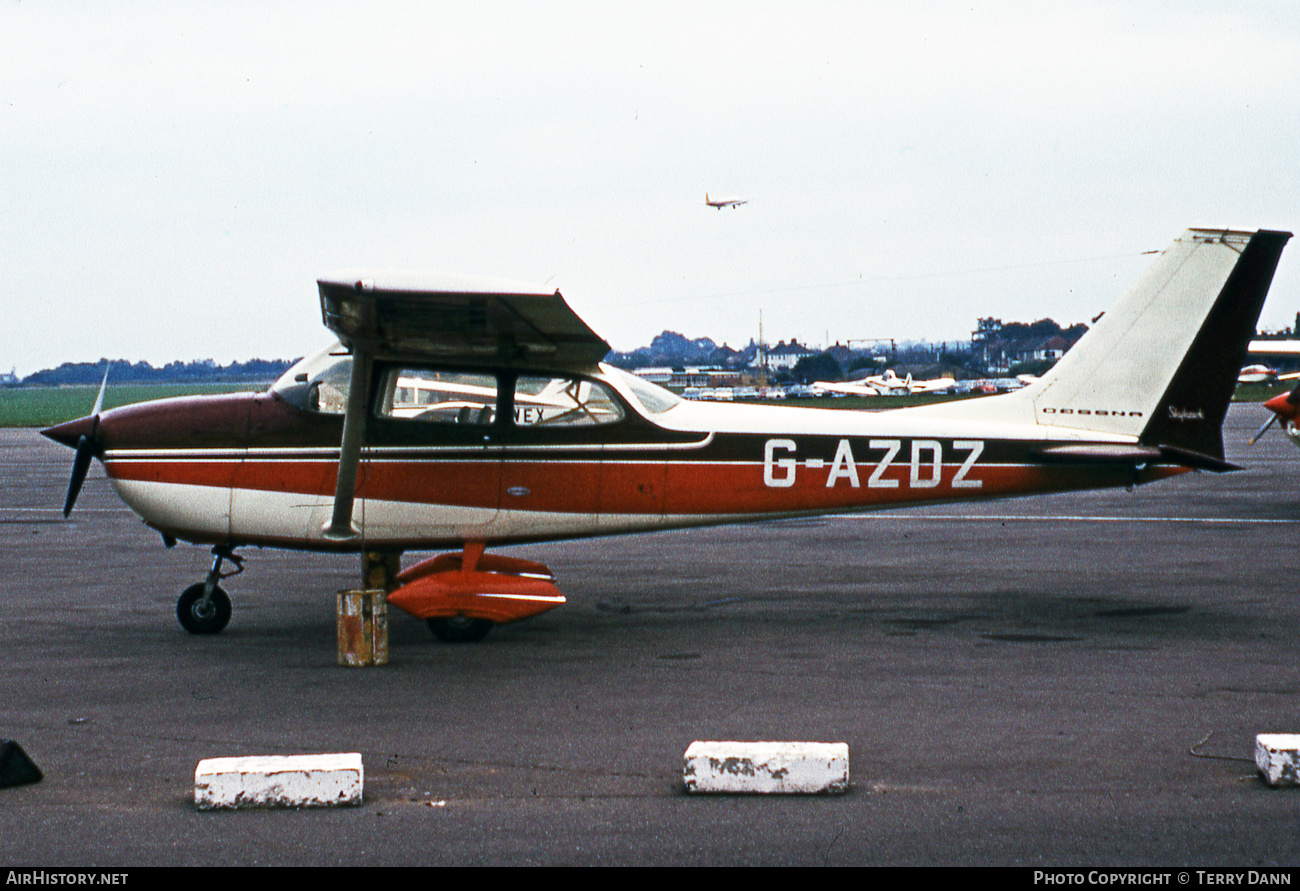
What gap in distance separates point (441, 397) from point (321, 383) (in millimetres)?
857

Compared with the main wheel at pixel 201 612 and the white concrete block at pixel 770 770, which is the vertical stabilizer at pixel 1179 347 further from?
the main wheel at pixel 201 612

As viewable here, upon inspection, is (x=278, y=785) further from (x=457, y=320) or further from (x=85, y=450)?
(x=85, y=450)

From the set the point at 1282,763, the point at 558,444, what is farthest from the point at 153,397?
the point at 1282,763

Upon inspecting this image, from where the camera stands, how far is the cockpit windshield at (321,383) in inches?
346

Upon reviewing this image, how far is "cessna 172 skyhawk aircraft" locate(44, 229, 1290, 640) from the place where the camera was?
8.60 metres

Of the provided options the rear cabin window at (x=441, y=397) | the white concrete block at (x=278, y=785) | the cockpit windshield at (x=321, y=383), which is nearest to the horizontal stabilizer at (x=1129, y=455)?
the rear cabin window at (x=441, y=397)

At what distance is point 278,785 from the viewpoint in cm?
489

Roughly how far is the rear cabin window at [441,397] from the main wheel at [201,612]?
1.81 metres

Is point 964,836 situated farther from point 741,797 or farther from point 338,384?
point 338,384

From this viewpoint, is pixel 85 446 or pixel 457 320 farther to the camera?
pixel 85 446

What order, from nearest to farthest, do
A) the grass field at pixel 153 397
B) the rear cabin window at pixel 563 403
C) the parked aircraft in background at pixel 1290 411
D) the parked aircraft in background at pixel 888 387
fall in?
the rear cabin window at pixel 563 403 < the parked aircraft in background at pixel 1290 411 < the grass field at pixel 153 397 < the parked aircraft in background at pixel 888 387

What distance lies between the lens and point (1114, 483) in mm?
9195
